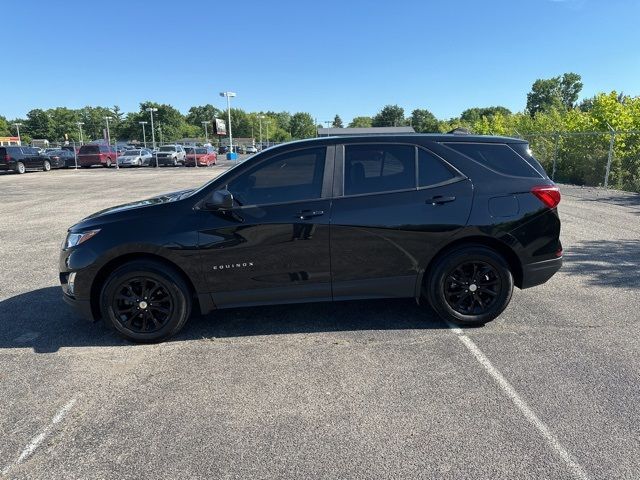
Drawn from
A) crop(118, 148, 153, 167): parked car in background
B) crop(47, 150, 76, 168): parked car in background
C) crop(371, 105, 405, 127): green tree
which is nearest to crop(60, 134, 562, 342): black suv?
crop(47, 150, 76, 168): parked car in background

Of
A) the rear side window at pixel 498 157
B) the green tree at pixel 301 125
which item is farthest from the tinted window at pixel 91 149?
the green tree at pixel 301 125

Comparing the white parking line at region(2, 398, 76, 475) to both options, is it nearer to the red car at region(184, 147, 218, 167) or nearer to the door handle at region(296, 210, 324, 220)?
the door handle at region(296, 210, 324, 220)

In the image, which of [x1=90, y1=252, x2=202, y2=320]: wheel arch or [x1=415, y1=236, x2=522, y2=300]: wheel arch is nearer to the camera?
[x1=90, y1=252, x2=202, y2=320]: wheel arch

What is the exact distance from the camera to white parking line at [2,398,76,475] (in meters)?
2.52

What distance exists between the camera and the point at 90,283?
388 cm

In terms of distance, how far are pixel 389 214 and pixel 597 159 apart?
1610 centimetres

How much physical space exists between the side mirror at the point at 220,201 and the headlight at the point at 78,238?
1.03 m

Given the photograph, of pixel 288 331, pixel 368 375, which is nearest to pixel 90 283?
pixel 288 331

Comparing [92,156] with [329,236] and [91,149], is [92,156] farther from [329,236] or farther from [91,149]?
[329,236]

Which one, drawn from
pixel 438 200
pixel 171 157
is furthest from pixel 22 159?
pixel 438 200

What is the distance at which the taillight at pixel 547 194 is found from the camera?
13.6 feet

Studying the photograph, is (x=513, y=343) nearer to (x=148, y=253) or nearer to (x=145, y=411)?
(x=145, y=411)

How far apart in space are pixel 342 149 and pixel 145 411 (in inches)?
105

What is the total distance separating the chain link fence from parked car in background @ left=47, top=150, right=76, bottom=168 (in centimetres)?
3332
